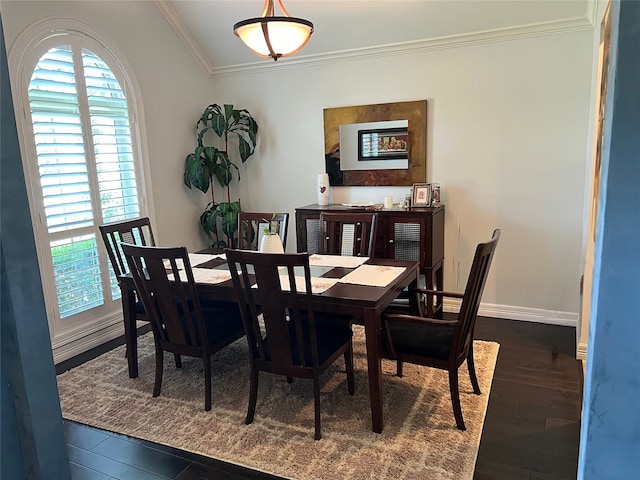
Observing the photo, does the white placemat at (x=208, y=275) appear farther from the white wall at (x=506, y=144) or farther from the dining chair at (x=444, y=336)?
the white wall at (x=506, y=144)

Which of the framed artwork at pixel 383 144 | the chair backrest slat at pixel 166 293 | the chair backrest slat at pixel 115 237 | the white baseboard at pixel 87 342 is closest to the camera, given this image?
the chair backrest slat at pixel 166 293

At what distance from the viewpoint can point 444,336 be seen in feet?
8.02

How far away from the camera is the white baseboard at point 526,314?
380 centimetres

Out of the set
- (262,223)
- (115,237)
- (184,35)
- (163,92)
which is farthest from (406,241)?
(184,35)

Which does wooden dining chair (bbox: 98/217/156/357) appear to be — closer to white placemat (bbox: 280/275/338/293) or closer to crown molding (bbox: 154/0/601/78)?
white placemat (bbox: 280/275/338/293)

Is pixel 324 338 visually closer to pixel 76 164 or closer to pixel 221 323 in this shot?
pixel 221 323

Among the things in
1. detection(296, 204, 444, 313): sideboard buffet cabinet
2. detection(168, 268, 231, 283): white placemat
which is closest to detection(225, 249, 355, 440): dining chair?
detection(168, 268, 231, 283): white placemat

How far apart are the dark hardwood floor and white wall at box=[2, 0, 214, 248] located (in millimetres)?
2341

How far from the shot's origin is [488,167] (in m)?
3.89

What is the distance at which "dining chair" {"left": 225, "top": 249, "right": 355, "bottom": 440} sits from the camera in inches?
87.1

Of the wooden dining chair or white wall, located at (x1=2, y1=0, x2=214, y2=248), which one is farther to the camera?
white wall, located at (x1=2, y1=0, x2=214, y2=248)

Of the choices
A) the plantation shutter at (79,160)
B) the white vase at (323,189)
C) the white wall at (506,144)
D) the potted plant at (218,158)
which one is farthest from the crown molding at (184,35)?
the white vase at (323,189)

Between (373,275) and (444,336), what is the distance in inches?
21.4

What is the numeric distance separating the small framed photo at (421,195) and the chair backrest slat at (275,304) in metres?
1.86
